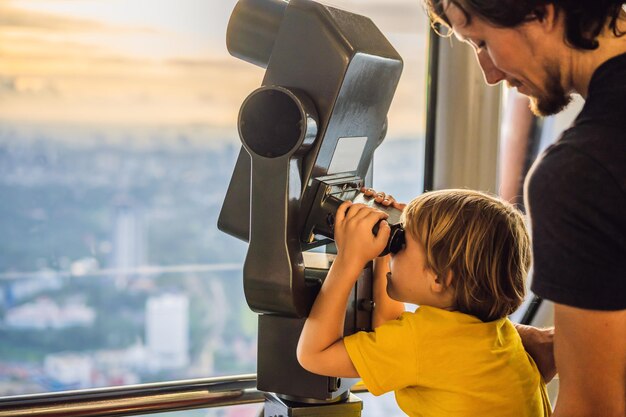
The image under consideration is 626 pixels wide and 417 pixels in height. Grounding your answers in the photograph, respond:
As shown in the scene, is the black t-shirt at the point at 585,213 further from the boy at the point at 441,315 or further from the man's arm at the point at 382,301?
the man's arm at the point at 382,301

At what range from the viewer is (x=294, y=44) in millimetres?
1553

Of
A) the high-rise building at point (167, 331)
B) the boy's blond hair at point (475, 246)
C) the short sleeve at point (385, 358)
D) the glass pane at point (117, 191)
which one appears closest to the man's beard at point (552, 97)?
the boy's blond hair at point (475, 246)

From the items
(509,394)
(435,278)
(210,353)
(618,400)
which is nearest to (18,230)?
(210,353)

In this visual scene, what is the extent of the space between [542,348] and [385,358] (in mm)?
370

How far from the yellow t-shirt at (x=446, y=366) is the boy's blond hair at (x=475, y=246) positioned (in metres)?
0.06

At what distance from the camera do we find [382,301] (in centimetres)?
175

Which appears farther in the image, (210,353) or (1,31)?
(210,353)

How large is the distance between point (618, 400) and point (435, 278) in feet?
1.62

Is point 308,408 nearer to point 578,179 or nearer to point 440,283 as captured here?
point 440,283

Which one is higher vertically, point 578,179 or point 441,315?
point 578,179

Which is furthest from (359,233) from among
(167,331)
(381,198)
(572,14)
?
(167,331)

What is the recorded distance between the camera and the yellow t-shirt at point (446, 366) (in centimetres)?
159

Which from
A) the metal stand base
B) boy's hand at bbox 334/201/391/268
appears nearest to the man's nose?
boy's hand at bbox 334/201/391/268

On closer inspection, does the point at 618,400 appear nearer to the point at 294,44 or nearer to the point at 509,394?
the point at 509,394
